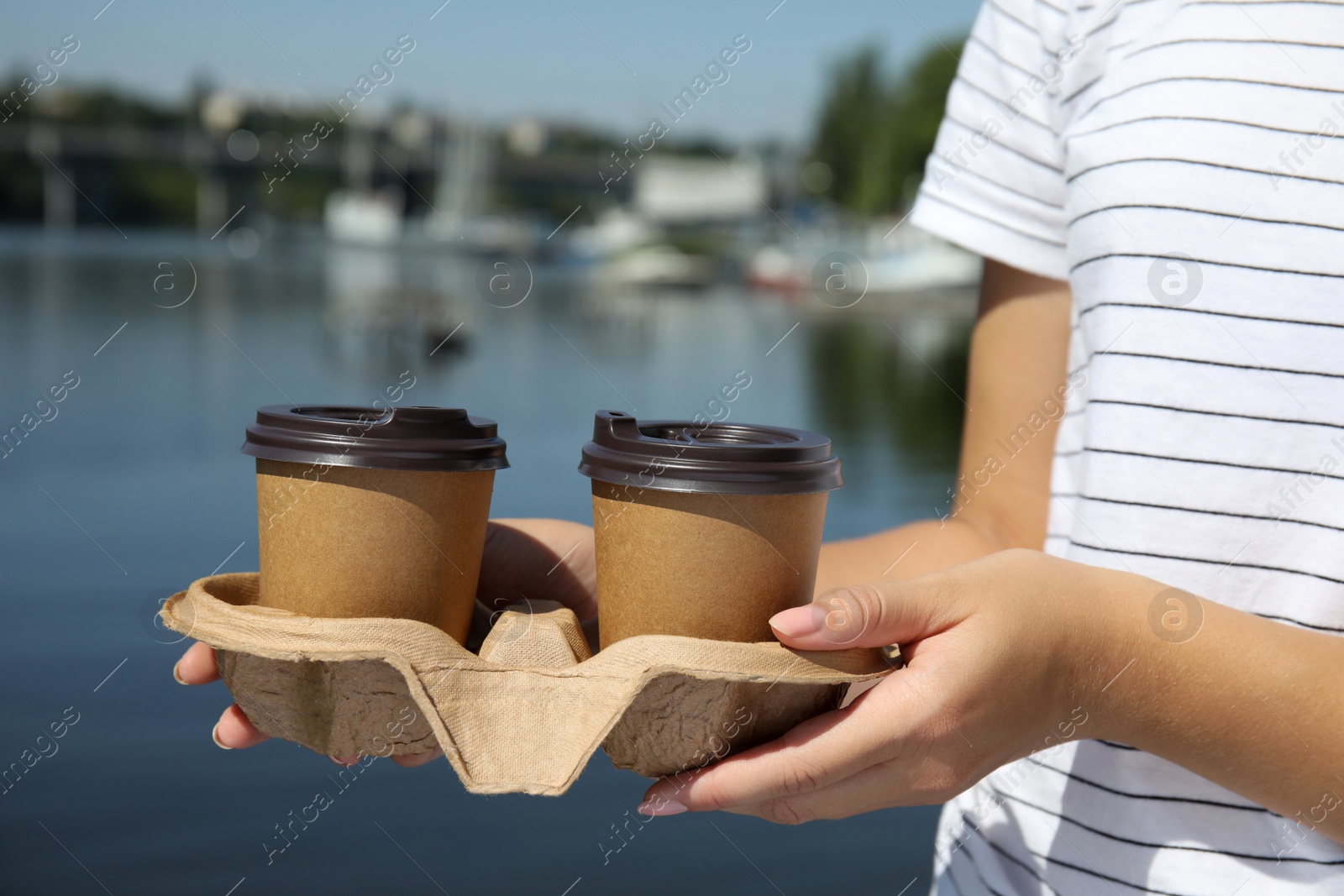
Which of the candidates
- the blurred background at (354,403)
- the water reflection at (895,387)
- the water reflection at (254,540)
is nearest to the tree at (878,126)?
the blurred background at (354,403)

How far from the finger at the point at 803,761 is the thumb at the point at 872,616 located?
67 mm

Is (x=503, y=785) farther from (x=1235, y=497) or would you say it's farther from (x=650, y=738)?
(x=1235, y=497)

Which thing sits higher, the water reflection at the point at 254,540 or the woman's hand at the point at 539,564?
the woman's hand at the point at 539,564

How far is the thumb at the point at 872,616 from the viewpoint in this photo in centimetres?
117

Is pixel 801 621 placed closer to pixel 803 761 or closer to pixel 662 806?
pixel 803 761

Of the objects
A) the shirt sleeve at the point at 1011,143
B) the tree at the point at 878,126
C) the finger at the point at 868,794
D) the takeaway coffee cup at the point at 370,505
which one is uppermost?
the tree at the point at 878,126

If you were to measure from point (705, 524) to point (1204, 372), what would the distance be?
0.68 meters

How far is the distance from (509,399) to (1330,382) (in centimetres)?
1223

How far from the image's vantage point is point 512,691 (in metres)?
1.26

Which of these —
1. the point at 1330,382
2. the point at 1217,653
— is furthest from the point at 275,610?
the point at 1330,382

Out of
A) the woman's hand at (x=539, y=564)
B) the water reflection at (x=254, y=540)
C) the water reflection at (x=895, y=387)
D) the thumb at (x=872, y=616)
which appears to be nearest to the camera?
the thumb at (x=872, y=616)

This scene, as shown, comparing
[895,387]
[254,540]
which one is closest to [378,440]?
[254,540]

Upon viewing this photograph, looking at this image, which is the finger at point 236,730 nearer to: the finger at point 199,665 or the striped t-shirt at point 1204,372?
the finger at point 199,665

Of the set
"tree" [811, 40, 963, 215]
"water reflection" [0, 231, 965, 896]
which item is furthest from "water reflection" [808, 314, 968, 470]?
"tree" [811, 40, 963, 215]
